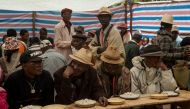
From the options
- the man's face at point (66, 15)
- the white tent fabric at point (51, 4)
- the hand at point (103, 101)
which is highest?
the white tent fabric at point (51, 4)

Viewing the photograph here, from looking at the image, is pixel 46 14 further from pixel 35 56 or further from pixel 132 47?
pixel 35 56

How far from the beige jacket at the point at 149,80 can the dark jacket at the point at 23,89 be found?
3.94 feet

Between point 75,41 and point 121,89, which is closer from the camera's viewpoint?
point 121,89

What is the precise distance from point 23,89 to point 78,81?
0.65 meters

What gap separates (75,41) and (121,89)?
150 centimetres

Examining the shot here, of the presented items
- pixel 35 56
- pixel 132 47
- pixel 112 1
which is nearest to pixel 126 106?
pixel 35 56

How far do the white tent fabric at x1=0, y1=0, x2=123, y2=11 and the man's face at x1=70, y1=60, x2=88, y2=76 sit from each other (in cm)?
390

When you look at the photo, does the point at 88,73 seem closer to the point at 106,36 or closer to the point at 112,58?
the point at 112,58

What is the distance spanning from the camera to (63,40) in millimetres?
6809

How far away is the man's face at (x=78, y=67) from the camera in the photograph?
439cm

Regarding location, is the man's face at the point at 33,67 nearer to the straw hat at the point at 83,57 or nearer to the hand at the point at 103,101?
the straw hat at the point at 83,57

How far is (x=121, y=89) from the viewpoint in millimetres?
4930

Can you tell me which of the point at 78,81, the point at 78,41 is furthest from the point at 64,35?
the point at 78,81

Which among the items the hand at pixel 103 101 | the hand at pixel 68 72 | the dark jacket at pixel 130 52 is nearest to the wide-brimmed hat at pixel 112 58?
the hand at pixel 68 72
